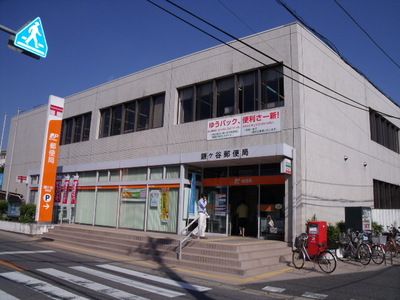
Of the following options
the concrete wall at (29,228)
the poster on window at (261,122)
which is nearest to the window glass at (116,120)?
the concrete wall at (29,228)

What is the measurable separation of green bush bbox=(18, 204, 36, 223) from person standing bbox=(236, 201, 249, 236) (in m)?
12.3

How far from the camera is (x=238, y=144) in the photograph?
49.4 ft

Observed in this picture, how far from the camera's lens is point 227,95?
16359 mm

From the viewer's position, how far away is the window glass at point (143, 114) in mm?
19564

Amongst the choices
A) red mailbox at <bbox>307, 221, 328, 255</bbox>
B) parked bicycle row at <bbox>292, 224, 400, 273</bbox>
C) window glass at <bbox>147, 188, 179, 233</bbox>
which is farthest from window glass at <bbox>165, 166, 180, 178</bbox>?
red mailbox at <bbox>307, 221, 328, 255</bbox>

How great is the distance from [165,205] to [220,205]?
2679mm

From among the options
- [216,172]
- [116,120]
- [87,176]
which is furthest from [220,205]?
[87,176]

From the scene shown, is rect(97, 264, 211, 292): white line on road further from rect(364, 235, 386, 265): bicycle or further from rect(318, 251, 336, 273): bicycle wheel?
rect(364, 235, 386, 265): bicycle

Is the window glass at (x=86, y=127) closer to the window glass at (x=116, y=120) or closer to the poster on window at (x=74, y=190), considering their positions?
the window glass at (x=116, y=120)

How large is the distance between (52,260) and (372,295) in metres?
9.50

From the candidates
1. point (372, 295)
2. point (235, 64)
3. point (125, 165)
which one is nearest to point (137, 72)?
point (125, 165)

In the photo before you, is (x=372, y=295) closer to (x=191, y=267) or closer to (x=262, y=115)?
(x=191, y=267)

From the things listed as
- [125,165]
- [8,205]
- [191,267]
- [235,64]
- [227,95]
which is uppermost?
[235,64]

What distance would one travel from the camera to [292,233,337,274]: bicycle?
10.4m
